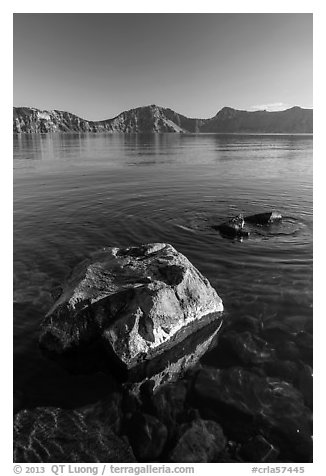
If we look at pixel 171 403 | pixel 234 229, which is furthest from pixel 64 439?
pixel 234 229

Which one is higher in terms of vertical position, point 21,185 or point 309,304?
point 21,185

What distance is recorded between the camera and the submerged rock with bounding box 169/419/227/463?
738cm

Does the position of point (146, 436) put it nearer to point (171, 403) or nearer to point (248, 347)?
point (171, 403)

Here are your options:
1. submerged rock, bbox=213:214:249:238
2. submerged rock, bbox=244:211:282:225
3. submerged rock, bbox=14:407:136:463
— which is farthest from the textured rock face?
submerged rock, bbox=244:211:282:225

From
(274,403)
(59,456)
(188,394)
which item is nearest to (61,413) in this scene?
(59,456)

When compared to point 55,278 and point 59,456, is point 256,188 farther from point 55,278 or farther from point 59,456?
point 59,456

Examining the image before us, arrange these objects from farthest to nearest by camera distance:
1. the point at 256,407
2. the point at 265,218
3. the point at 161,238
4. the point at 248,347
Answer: the point at 265,218 < the point at 161,238 < the point at 248,347 < the point at 256,407

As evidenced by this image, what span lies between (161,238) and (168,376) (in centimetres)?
998

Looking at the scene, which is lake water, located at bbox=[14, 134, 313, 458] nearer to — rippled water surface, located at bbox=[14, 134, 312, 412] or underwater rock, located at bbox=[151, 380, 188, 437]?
rippled water surface, located at bbox=[14, 134, 312, 412]

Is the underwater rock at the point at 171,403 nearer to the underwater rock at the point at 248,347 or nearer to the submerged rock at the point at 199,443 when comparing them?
the submerged rock at the point at 199,443

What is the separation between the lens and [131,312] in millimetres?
9547

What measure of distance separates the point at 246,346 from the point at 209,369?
1.63 m

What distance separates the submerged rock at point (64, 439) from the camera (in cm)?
731
